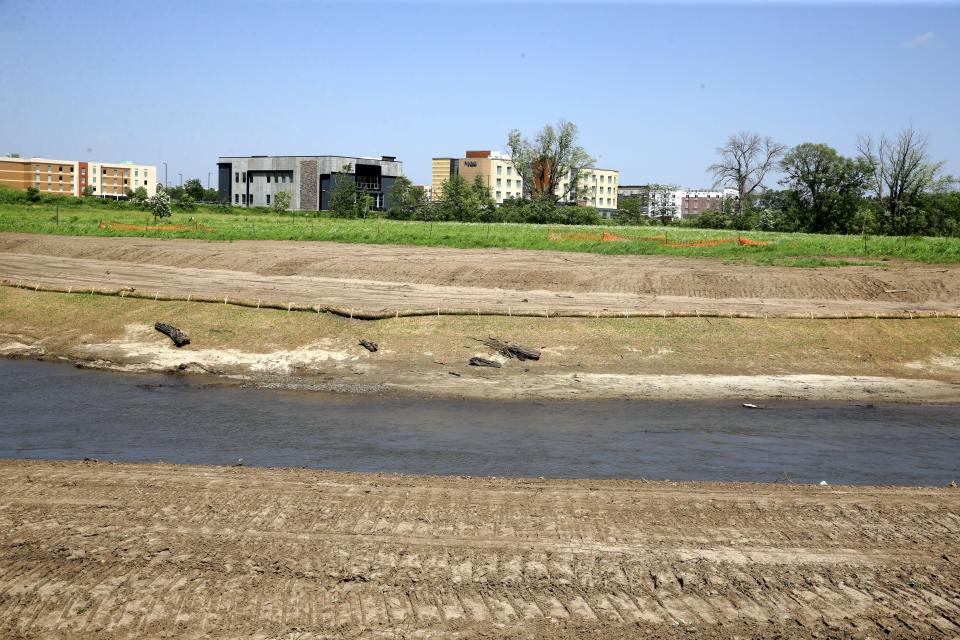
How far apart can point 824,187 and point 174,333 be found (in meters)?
84.4

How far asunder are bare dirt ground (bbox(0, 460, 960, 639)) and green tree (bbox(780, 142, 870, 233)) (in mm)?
86402

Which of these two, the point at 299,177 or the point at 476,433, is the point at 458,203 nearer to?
the point at 299,177

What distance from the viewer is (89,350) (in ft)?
94.4

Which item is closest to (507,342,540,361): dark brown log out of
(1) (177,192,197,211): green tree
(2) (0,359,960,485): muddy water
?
(2) (0,359,960,485): muddy water

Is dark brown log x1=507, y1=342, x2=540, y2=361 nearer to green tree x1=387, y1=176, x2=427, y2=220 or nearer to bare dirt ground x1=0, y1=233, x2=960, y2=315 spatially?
bare dirt ground x1=0, y1=233, x2=960, y2=315

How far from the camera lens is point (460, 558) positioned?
38.0 ft

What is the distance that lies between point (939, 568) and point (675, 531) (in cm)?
338

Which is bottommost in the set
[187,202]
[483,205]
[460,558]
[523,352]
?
[460,558]

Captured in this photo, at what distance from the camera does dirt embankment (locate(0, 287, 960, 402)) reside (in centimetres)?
2536

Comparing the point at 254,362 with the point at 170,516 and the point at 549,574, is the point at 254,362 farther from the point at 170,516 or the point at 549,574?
the point at 549,574

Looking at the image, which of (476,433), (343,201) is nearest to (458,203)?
(343,201)

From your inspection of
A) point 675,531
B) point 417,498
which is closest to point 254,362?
point 417,498

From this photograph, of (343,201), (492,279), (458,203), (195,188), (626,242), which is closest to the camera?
(492,279)

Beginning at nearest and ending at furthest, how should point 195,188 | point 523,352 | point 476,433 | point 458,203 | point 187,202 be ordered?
point 476,433
point 523,352
point 187,202
point 458,203
point 195,188
